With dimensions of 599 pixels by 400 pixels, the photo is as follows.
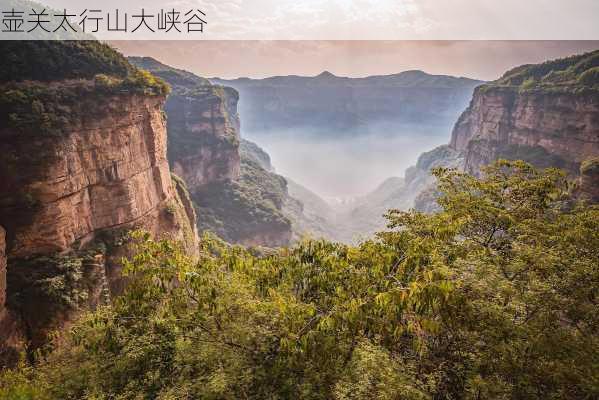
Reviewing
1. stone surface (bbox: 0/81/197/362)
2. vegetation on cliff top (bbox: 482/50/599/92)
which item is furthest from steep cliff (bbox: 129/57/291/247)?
vegetation on cliff top (bbox: 482/50/599/92)

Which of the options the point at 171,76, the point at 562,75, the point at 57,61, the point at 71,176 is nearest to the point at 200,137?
the point at 171,76

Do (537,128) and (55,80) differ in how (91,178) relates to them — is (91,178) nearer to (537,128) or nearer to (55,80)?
(55,80)

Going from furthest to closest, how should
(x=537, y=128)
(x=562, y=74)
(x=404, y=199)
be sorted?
1. (x=404, y=199)
2. (x=562, y=74)
3. (x=537, y=128)

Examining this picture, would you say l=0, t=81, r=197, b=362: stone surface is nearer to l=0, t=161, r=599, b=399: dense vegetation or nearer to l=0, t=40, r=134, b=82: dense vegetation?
l=0, t=40, r=134, b=82: dense vegetation

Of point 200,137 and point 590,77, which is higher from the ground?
point 590,77

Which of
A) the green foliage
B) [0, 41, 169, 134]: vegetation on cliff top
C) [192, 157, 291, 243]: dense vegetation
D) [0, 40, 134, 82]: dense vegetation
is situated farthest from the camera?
[192, 157, 291, 243]: dense vegetation

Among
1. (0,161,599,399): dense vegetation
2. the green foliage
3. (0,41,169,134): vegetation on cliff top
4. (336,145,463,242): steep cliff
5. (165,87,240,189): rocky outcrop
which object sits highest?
the green foliage

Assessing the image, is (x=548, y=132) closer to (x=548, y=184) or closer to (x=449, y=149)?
(x=548, y=184)
